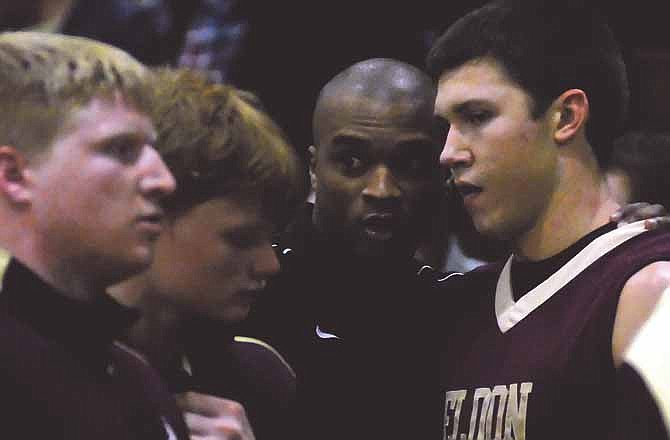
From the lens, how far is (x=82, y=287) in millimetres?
1771

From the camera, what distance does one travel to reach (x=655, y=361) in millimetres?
1567

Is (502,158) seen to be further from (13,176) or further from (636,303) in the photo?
(13,176)

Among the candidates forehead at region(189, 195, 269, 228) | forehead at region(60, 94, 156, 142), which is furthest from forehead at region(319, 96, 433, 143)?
forehead at region(60, 94, 156, 142)

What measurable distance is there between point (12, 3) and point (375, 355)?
117cm

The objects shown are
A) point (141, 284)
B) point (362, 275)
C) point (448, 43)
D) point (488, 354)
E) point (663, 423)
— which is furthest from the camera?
point (362, 275)

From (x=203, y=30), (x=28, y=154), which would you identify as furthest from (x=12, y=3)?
(x=28, y=154)

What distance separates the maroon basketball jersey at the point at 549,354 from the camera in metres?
2.28

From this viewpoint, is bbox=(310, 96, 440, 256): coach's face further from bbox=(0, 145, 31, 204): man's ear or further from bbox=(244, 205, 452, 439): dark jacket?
bbox=(0, 145, 31, 204): man's ear

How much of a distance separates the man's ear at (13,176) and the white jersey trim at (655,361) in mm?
779

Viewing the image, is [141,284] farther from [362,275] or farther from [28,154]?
[362,275]

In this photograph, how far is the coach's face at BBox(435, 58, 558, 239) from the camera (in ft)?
8.23

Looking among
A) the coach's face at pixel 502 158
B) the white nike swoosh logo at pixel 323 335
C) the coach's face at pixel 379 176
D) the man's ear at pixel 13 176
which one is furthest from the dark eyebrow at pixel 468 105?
→ the man's ear at pixel 13 176

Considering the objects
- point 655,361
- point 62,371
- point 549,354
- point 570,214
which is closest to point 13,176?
point 62,371

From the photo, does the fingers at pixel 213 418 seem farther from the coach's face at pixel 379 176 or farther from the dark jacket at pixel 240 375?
the coach's face at pixel 379 176
